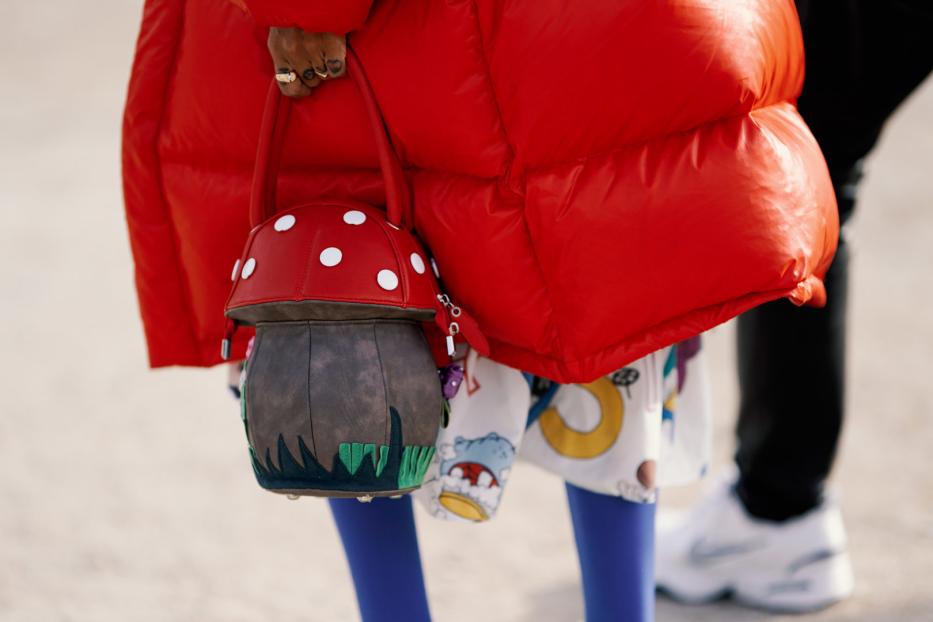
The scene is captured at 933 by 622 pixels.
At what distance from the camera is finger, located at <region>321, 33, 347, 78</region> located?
103cm

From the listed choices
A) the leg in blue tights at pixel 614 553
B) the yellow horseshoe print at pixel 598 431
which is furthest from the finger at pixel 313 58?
the leg in blue tights at pixel 614 553

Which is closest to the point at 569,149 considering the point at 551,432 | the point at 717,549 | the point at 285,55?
the point at 285,55

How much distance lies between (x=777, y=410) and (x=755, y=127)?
0.86m

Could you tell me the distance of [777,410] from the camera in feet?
5.84

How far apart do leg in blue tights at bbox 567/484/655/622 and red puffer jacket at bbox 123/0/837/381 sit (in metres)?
0.24

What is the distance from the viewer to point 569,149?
102 centimetres

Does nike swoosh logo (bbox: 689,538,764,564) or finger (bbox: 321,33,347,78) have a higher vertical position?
finger (bbox: 321,33,347,78)

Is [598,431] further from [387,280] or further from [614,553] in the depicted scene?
[387,280]

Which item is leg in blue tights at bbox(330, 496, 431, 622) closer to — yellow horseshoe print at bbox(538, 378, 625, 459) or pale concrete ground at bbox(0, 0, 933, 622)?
yellow horseshoe print at bbox(538, 378, 625, 459)

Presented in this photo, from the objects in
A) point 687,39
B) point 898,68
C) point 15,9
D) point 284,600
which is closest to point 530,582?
point 284,600

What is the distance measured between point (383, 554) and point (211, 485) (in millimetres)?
1063

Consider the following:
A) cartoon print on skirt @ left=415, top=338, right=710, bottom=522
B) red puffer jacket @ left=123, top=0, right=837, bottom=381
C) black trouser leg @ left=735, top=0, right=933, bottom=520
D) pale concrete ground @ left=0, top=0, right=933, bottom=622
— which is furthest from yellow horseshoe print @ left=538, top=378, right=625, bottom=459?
pale concrete ground @ left=0, top=0, right=933, bottom=622

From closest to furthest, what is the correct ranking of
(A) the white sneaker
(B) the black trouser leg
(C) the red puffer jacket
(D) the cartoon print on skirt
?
(C) the red puffer jacket < (D) the cartoon print on skirt < (B) the black trouser leg < (A) the white sneaker

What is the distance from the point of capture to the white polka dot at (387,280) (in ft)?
3.28
